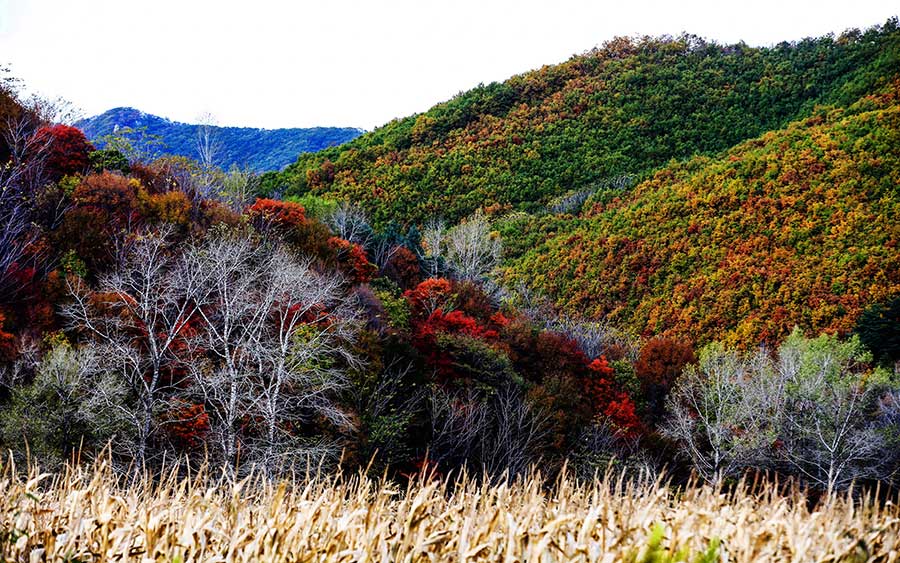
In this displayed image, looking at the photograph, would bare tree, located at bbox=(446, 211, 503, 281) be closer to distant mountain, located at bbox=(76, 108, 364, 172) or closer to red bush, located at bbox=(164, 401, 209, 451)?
red bush, located at bbox=(164, 401, 209, 451)

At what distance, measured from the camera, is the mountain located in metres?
36.7

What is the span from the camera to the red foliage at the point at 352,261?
25.6 meters

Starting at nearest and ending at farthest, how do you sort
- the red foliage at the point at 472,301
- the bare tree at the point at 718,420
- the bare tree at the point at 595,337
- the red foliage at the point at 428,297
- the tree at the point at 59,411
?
the tree at the point at 59,411 < the bare tree at the point at 718,420 < the red foliage at the point at 428,297 < the red foliage at the point at 472,301 < the bare tree at the point at 595,337

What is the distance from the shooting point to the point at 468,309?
27750 millimetres

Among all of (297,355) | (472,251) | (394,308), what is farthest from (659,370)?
(297,355)

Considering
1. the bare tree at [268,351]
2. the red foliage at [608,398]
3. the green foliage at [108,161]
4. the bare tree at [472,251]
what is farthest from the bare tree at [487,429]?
the bare tree at [472,251]

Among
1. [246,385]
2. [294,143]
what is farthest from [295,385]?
[294,143]

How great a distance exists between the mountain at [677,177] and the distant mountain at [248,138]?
81.7 ft

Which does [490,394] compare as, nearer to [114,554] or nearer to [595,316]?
[114,554]

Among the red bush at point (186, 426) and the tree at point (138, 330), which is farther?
the red bush at point (186, 426)

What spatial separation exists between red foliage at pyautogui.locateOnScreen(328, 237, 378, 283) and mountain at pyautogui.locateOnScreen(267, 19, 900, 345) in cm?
2049

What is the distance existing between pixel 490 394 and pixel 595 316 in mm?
23342

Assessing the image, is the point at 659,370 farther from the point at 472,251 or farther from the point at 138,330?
the point at 138,330

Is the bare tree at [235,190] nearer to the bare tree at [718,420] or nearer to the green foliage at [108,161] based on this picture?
the green foliage at [108,161]
